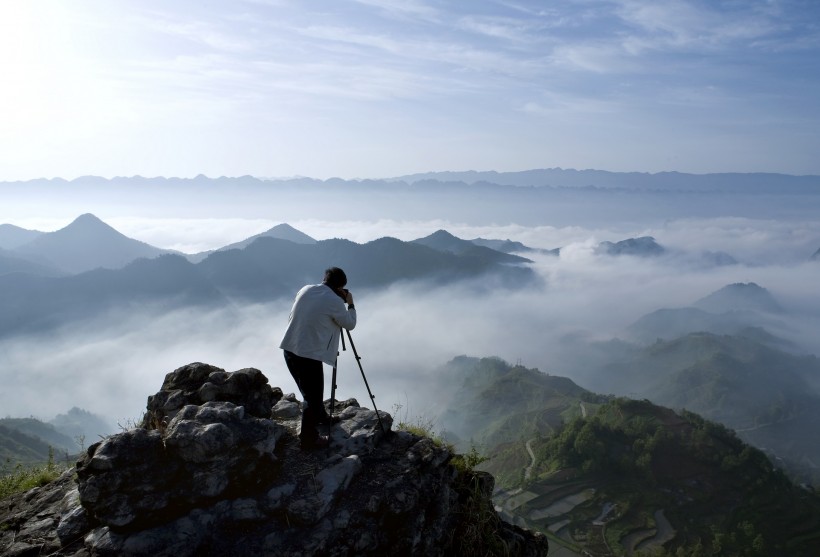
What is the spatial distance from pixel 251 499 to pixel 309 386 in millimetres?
2022

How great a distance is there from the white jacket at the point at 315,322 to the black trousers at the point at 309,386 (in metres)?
0.28

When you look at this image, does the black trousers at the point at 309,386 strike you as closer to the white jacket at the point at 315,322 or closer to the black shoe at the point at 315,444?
the black shoe at the point at 315,444

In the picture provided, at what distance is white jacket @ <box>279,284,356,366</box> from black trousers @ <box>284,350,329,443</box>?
28 cm

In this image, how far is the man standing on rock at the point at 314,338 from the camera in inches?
347

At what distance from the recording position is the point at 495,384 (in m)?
196

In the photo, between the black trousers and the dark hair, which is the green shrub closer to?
the black trousers

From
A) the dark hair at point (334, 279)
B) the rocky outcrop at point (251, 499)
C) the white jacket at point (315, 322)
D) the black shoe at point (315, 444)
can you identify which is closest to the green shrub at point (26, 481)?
the rocky outcrop at point (251, 499)

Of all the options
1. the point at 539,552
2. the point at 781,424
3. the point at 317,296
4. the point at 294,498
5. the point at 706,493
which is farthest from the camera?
the point at 781,424

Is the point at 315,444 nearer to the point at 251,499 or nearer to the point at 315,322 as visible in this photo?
the point at 251,499

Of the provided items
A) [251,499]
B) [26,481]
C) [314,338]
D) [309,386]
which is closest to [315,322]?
[314,338]

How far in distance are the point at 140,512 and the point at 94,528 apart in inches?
33.0

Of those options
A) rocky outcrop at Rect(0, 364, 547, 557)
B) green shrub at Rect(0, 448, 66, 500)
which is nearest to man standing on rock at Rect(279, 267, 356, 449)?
rocky outcrop at Rect(0, 364, 547, 557)

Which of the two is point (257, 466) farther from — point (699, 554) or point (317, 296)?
point (699, 554)

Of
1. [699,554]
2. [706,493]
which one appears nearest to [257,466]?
[699,554]
